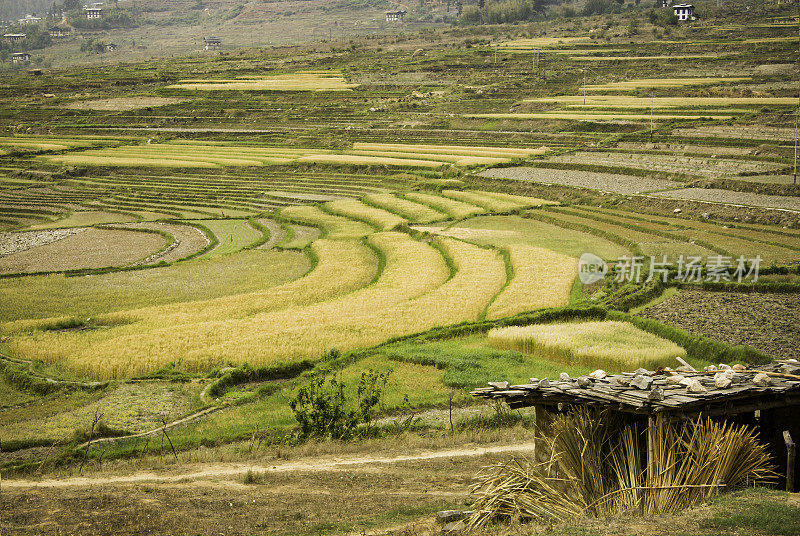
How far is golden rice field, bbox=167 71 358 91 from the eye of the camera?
83.1 meters

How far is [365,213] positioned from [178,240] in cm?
915

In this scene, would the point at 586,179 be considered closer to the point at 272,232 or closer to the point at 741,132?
the point at 741,132

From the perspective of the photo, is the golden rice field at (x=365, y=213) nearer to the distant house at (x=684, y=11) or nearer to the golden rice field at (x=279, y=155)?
the golden rice field at (x=279, y=155)

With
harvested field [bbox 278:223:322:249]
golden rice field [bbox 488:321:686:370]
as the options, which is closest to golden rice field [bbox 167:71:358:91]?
harvested field [bbox 278:223:322:249]

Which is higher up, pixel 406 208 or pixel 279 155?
Result: pixel 279 155

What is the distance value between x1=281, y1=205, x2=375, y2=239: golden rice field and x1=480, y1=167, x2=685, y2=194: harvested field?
1144 centimetres

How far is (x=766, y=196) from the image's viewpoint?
34875 millimetres

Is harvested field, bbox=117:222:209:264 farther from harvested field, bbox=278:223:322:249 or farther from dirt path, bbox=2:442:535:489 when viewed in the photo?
dirt path, bbox=2:442:535:489

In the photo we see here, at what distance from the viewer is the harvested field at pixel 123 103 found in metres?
80.6

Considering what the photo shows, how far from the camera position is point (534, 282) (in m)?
24.3

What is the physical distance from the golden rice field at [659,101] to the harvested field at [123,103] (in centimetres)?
3901

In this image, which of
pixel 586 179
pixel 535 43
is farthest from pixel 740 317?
pixel 535 43

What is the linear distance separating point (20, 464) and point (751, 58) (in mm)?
70934

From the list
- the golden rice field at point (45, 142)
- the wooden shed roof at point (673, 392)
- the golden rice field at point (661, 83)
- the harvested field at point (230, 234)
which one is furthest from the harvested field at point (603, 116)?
the wooden shed roof at point (673, 392)
